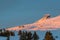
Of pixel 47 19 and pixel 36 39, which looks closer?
pixel 36 39

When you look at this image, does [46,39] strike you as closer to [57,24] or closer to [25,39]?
[25,39]

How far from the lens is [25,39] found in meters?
39.6

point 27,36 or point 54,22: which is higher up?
point 54,22

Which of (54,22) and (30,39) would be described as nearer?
(30,39)

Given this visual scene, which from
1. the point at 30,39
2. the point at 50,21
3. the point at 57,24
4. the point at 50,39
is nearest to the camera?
the point at 50,39

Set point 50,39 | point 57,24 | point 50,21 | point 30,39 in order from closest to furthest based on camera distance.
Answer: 1. point 50,39
2. point 30,39
3. point 57,24
4. point 50,21

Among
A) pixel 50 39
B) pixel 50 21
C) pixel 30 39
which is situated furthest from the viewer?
pixel 50 21

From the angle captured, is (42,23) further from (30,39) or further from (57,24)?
(30,39)

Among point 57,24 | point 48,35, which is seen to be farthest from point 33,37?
point 57,24

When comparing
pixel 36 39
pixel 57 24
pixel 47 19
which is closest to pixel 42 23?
pixel 47 19

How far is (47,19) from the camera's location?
198250mm

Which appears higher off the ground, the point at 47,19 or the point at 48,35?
the point at 47,19

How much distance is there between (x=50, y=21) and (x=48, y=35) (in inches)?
6065

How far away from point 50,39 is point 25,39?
398 centimetres
